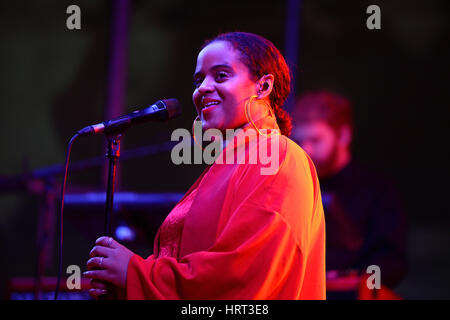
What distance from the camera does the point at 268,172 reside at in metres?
1.51

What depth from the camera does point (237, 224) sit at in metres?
1.44

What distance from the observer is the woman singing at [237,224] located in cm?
141

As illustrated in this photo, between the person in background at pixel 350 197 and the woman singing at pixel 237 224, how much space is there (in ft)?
5.38

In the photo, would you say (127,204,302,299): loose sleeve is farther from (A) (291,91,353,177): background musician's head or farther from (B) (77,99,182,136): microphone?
(A) (291,91,353,177): background musician's head

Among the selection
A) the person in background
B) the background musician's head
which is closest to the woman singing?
the person in background

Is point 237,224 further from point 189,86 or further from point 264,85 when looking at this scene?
point 189,86

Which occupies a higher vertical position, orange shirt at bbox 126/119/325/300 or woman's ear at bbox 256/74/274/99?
woman's ear at bbox 256/74/274/99

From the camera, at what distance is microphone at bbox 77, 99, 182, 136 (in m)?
1.80

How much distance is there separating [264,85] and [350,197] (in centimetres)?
226

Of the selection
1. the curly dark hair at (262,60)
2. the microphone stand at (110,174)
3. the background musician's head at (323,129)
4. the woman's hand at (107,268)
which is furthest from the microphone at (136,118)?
the background musician's head at (323,129)

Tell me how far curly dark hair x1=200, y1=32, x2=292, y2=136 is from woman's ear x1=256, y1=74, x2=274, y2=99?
0.01 meters

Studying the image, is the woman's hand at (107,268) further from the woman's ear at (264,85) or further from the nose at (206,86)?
the woman's ear at (264,85)
